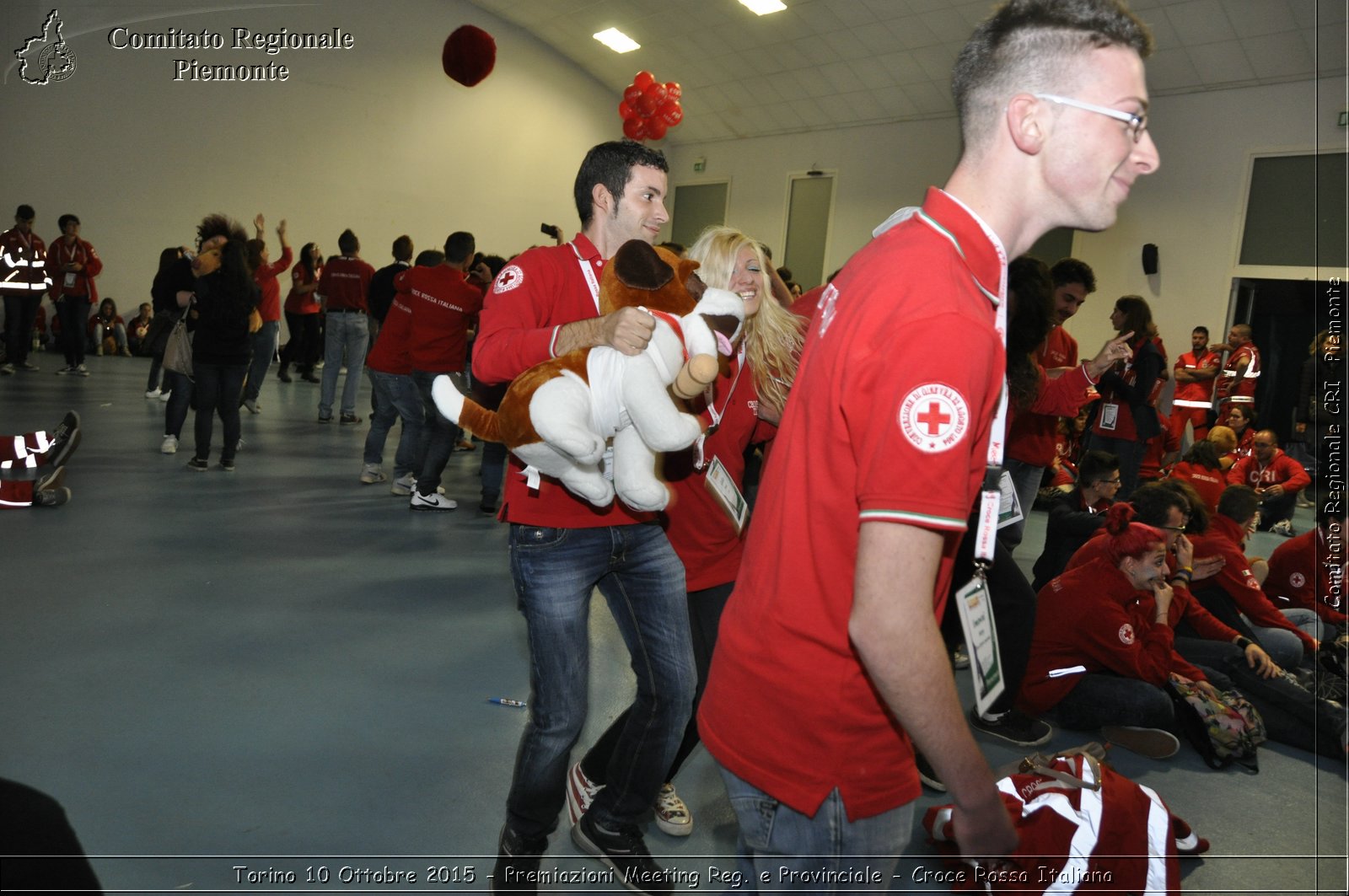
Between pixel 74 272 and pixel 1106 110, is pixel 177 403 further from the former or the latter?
pixel 1106 110

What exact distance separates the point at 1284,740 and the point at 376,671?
3552 mm

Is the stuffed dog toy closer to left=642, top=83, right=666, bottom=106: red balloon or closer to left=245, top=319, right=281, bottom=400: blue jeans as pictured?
left=245, top=319, right=281, bottom=400: blue jeans

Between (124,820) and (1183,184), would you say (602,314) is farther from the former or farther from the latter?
(1183,184)

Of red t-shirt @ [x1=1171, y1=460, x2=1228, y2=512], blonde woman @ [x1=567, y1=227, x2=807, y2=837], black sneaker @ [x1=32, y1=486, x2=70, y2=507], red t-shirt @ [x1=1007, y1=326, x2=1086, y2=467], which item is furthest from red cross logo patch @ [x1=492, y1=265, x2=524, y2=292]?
red t-shirt @ [x1=1171, y1=460, x2=1228, y2=512]

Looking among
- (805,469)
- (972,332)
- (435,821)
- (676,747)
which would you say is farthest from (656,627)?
(972,332)

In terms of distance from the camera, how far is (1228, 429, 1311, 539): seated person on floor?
26.8ft

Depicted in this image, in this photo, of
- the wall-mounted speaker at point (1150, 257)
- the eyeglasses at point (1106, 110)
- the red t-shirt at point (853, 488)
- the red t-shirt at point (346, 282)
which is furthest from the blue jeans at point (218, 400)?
the wall-mounted speaker at point (1150, 257)

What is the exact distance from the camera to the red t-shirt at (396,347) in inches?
251

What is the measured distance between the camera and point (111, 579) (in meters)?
4.15

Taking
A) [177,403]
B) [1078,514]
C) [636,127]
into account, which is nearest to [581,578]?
[1078,514]

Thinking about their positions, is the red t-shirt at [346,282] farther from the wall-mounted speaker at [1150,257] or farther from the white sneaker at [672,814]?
the wall-mounted speaker at [1150,257]

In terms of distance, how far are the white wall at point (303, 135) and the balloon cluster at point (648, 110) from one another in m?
6.71

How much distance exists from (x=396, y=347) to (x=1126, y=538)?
4678 mm

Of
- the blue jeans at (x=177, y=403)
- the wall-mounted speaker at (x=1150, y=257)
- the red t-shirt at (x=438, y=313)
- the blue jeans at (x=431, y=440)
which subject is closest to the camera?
the blue jeans at (x=431, y=440)
